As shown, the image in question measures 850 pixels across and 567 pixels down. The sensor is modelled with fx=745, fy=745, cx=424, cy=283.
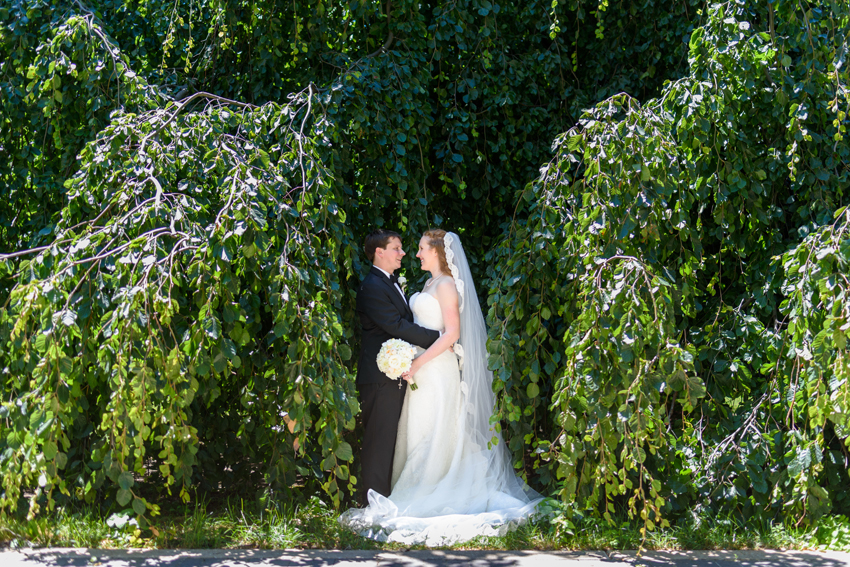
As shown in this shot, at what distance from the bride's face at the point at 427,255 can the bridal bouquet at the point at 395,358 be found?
1.70ft

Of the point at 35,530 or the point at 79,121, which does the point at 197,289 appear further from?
the point at 79,121

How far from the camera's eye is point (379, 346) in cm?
453

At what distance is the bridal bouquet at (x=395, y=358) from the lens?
14.2 ft

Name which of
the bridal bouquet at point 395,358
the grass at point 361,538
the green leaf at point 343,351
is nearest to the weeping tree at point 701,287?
the grass at point 361,538

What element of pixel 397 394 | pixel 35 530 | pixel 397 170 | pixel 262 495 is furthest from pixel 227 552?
pixel 397 170

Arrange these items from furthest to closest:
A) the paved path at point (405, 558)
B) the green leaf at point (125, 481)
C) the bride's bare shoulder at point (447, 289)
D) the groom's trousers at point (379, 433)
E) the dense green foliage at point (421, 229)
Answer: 1. the bride's bare shoulder at point (447, 289)
2. the groom's trousers at point (379, 433)
3. the paved path at point (405, 558)
4. the dense green foliage at point (421, 229)
5. the green leaf at point (125, 481)

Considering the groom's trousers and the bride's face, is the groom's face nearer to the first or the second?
the bride's face

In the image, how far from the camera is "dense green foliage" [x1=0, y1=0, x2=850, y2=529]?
3383mm

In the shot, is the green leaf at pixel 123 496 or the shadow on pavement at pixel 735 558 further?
the shadow on pavement at pixel 735 558

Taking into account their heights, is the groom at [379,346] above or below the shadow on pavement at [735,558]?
above

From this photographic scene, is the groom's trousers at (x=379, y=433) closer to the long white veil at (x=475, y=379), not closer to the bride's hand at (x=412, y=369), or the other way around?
the bride's hand at (x=412, y=369)

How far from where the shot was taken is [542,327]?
4.05m

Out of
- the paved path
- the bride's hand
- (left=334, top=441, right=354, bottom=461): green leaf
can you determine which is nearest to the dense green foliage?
(left=334, top=441, right=354, bottom=461): green leaf

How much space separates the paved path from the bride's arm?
1131 millimetres
